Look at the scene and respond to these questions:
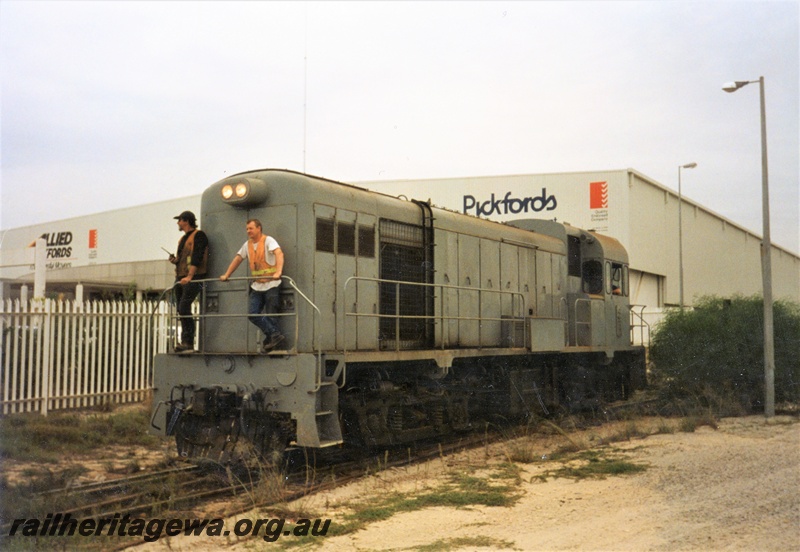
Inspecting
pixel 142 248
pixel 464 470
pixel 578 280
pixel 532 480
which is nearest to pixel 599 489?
pixel 532 480

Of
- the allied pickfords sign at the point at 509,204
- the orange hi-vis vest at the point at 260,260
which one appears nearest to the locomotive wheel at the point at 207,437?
the orange hi-vis vest at the point at 260,260

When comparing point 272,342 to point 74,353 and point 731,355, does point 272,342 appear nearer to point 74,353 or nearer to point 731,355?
point 74,353

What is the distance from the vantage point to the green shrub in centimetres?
1372

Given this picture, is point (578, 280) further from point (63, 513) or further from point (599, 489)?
point (63, 513)

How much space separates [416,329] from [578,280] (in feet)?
20.0

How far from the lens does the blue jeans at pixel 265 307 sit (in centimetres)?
786

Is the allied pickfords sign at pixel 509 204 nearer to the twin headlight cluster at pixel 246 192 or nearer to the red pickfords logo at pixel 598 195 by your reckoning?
the red pickfords logo at pixel 598 195

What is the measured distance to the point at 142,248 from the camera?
38719mm

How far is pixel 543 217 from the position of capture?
34469 mm

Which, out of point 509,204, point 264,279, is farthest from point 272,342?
point 509,204

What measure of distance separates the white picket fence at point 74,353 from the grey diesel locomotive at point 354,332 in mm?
2584

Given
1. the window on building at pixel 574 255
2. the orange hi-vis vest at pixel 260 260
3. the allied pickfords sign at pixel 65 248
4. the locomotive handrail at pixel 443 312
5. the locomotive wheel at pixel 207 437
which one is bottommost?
the locomotive wheel at pixel 207 437

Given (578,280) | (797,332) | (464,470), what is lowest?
(464,470)

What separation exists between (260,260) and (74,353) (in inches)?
237
